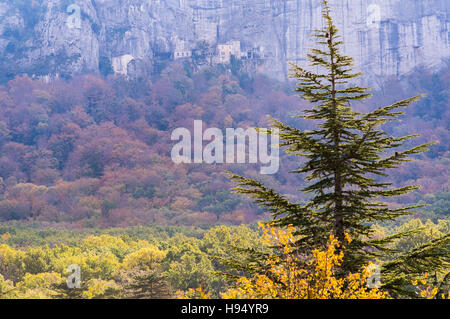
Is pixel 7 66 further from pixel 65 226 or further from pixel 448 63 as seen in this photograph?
pixel 448 63

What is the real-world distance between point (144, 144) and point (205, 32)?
3303 centimetres

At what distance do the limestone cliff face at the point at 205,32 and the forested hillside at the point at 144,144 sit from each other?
14.5 feet

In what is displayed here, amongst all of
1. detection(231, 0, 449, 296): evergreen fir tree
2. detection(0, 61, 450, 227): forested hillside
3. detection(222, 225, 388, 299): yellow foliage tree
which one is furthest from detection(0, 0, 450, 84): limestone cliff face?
detection(222, 225, 388, 299): yellow foliage tree

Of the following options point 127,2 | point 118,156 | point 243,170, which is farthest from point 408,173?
point 127,2

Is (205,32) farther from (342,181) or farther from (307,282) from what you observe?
(307,282)

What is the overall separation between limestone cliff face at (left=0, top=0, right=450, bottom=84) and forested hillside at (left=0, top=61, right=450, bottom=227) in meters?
4.41

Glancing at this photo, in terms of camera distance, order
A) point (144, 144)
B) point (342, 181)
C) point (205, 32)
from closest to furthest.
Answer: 1. point (342, 181)
2. point (144, 144)
3. point (205, 32)

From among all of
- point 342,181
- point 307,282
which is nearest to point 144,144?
point 342,181

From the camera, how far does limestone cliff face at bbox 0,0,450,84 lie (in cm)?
9594

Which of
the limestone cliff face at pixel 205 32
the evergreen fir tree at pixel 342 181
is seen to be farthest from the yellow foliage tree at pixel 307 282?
the limestone cliff face at pixel 205 32

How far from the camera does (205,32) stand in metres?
103

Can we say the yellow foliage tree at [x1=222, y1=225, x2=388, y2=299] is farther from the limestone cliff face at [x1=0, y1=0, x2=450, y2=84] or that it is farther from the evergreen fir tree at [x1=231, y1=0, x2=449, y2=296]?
the limestone cliff face at [x1=0, y1=0, x2=450, y2=84]
